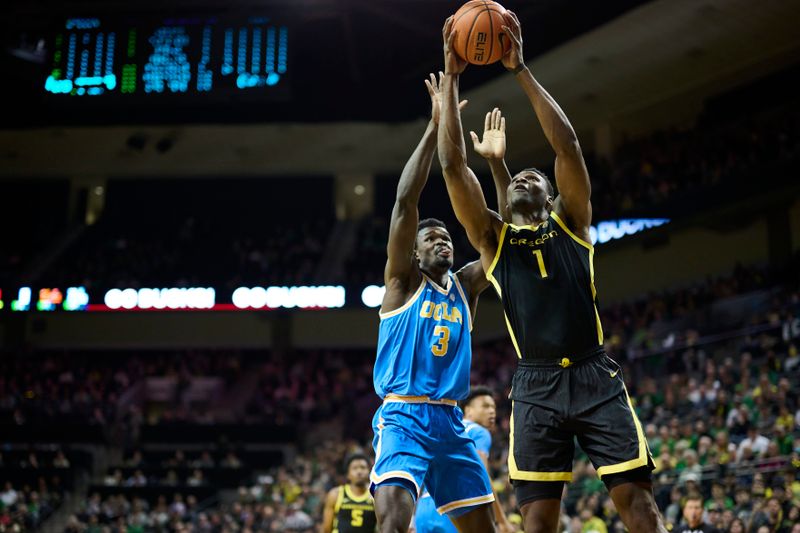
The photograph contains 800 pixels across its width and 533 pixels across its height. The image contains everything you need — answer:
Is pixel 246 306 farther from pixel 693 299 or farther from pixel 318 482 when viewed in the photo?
pixel 693 299

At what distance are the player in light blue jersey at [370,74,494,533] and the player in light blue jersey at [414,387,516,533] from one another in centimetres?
147

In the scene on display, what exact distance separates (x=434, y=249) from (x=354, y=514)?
3.95 metres

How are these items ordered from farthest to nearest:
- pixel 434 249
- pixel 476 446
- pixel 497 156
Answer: pixel 476 446 < pixel 434 249 < pixel 497 156

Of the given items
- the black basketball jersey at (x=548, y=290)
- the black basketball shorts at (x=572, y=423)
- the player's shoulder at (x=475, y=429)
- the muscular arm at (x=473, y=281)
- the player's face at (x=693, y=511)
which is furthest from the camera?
the player's face at (x=693, y=511)

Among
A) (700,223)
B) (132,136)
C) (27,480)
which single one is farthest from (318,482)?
(132,136)

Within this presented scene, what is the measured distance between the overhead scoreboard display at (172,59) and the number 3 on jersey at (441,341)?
46.4 ft

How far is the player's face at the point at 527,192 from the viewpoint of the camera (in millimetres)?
5246

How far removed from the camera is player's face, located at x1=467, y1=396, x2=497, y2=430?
7.74 meters

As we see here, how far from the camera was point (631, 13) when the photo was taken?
64.3 feet

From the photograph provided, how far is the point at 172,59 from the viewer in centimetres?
1964

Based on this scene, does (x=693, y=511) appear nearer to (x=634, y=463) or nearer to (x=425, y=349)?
(x=425, y=349)

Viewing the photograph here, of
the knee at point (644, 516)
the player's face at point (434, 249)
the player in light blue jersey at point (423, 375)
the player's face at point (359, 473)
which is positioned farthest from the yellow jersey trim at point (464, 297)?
the player's face at point (359, 473)

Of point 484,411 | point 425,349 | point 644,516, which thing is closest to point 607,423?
point 644,516

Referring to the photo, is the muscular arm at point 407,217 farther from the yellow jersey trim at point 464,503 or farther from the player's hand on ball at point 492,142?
the yellow jersey trim at point 464,503
